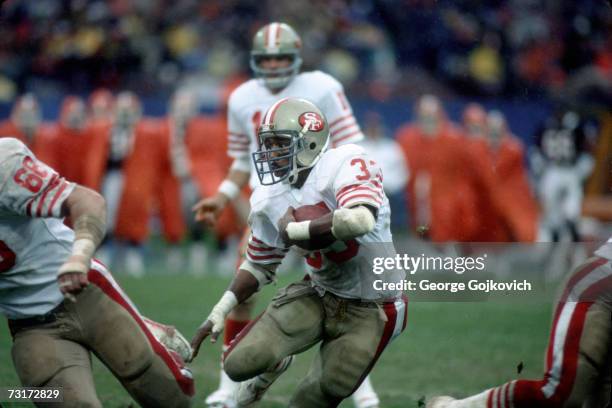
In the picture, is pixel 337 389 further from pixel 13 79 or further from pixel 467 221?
pixel 13 79

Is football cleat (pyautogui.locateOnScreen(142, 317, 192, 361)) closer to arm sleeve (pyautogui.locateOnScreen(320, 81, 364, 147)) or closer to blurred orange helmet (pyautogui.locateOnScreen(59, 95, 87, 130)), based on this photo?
arm sleeve (pyautogui.locateOnScreen(320, 81, 364, 147))

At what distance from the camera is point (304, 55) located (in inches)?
528

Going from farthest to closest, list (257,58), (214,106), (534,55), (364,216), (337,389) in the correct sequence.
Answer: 1. (214,106)
2. (534,55)
3. (257,58)
4. (337,389)
5. (364,216)

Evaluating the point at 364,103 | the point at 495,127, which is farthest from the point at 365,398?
the point at 364,103

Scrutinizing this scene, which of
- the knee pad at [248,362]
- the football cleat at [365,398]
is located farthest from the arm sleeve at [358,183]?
the football cleat at [365,398]

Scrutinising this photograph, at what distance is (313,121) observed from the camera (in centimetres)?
403

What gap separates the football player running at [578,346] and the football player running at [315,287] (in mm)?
587

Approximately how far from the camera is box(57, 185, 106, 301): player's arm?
3480mm

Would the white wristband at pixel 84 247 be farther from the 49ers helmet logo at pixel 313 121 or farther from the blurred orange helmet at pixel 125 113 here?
the blurred orange helmet at pixel 125 113

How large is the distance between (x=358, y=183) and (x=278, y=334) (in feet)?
2.30

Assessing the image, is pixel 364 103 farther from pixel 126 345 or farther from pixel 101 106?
pixel 126 345

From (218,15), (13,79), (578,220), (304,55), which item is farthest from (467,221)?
(13,79)

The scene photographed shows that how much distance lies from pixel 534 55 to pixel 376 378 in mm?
7208

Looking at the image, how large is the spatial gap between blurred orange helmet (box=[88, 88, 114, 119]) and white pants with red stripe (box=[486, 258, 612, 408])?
8.78 metres
